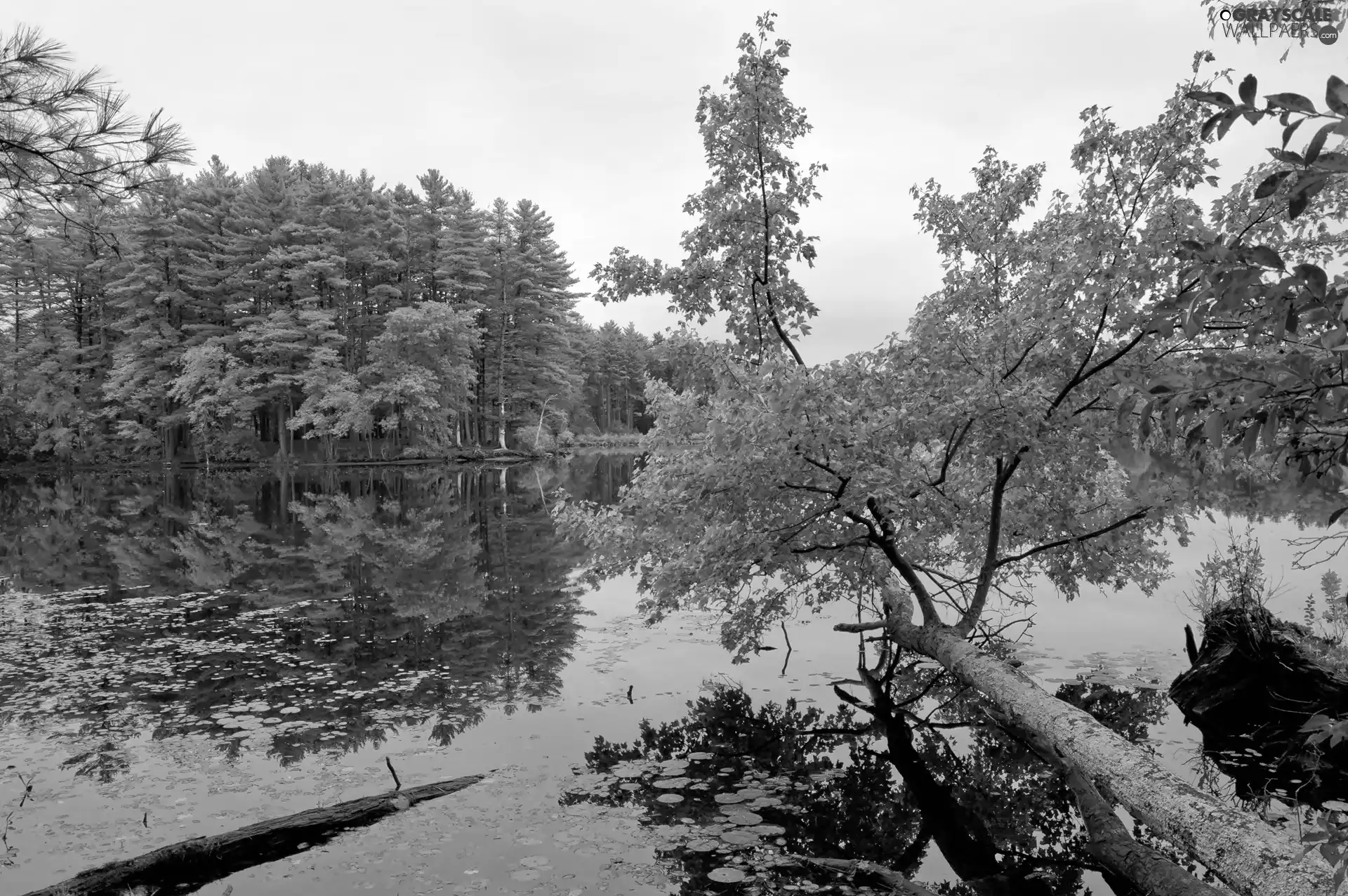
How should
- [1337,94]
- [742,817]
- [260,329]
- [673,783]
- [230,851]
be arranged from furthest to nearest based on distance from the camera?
[260,329] → [673,783] → [742,817] → [230,851] → [1337,94]

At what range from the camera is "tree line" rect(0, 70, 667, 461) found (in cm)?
4000

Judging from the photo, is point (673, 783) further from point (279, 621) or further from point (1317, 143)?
point (279, 621)

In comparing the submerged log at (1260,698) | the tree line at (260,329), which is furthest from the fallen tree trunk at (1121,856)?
the tree line at (260,329)

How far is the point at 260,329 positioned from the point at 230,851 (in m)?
41.3

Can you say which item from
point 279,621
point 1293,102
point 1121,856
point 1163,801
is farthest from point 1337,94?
point 279,621

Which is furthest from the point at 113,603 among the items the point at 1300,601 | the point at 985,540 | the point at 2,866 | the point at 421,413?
the point at 421,413

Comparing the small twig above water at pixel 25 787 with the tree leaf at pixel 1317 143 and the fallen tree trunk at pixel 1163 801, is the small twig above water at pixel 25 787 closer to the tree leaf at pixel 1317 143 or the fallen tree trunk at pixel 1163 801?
the fallen tree trunk at pixel 1163 801

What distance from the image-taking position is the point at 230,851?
5.01 m

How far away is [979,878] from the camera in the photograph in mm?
5309

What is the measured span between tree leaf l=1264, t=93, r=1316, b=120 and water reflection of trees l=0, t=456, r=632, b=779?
24.4 ft

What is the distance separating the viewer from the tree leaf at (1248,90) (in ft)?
4.54

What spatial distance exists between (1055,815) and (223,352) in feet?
142

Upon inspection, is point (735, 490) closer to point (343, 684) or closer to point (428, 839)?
point (428, 839)

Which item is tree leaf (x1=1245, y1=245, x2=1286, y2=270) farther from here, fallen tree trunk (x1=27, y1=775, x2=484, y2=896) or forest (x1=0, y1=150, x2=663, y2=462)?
forest (x1=0, y1=150, x2=663, y2=462)
